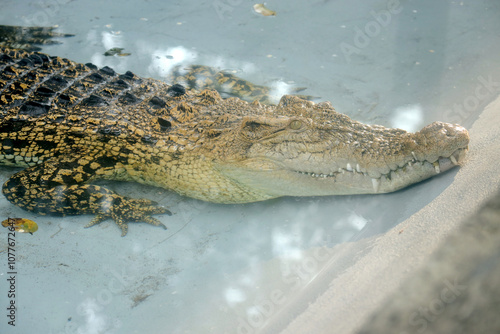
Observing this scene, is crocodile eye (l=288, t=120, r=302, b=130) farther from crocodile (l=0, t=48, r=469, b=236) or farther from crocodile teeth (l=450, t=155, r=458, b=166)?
crocodile teeth (l=450, t=155, r=458, b=166)

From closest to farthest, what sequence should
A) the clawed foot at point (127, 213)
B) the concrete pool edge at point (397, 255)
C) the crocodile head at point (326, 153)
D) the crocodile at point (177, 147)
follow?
1. the concrete pool edge at point (397, 255)
2. the crocodile head at point (326, 153)
3. the crocodile at point (177, 147)
4. the clawed foot at point (127, 213)

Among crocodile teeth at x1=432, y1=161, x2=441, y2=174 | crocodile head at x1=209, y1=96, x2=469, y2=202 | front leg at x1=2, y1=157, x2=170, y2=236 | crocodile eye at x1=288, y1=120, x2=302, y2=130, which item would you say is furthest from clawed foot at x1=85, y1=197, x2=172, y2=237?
crocodile teeth at x1=432, y1=161, x2=441, y2=174

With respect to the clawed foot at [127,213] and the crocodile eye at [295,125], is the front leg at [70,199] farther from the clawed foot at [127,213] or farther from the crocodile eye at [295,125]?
the crocodile eye at [295,125]

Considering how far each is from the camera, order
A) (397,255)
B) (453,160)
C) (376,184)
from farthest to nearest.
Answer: (376,184) < (453,160) < (397,255)

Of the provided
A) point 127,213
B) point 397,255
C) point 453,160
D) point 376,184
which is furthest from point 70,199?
point 453,160

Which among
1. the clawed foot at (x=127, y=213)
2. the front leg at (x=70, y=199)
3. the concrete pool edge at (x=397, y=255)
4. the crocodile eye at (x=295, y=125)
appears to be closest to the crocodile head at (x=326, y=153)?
the crocodile eye at (x=295, y=125)

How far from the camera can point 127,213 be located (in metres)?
3.54

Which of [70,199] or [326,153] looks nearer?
[326,153]

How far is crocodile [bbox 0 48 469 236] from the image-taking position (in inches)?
124

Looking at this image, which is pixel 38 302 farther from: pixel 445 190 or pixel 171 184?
pixel 445 190

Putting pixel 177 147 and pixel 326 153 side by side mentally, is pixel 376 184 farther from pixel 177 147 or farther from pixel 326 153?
pixel 177 147

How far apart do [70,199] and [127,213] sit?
483mm

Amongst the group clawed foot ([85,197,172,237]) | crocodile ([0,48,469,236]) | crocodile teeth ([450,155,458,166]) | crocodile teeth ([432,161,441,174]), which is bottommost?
clawed foot ([85,197,172,237])

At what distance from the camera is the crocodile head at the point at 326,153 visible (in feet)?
9.94
